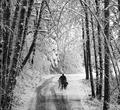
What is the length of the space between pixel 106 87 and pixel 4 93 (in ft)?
15.7

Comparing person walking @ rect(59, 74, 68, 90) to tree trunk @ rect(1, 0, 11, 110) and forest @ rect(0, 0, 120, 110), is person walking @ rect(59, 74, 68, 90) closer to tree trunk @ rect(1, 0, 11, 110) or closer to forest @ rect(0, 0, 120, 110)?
forest @ rect(0, 0, 120, 110)

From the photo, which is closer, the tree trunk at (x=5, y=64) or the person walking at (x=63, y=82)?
the tree trunk at (x=5, y=64)

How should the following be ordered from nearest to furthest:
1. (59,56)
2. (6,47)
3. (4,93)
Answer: (4,93) → (6,47) → (59,56)

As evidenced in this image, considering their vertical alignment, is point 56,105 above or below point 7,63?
below

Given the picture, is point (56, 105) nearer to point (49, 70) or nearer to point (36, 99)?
point (36, 99)

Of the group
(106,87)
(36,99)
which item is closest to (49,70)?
(36,99)

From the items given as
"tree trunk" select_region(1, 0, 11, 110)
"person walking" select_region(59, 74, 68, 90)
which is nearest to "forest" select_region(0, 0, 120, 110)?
"tree trunk" select_region(1, 0, 11, 110)

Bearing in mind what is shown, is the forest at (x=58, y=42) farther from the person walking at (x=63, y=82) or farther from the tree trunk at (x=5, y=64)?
the person walking at (x=63, y=82)

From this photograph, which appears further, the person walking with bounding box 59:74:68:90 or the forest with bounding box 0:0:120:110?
the person walking with bounding box 59:74:68:90

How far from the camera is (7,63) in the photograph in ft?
25.7

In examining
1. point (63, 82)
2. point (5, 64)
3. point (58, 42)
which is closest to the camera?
point (5, 64)

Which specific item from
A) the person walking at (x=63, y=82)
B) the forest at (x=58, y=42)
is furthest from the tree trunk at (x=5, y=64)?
the person walking at (x=63, y=82)

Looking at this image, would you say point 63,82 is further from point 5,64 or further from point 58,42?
point 5,64

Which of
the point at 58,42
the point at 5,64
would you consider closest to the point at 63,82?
the point at 58,42
